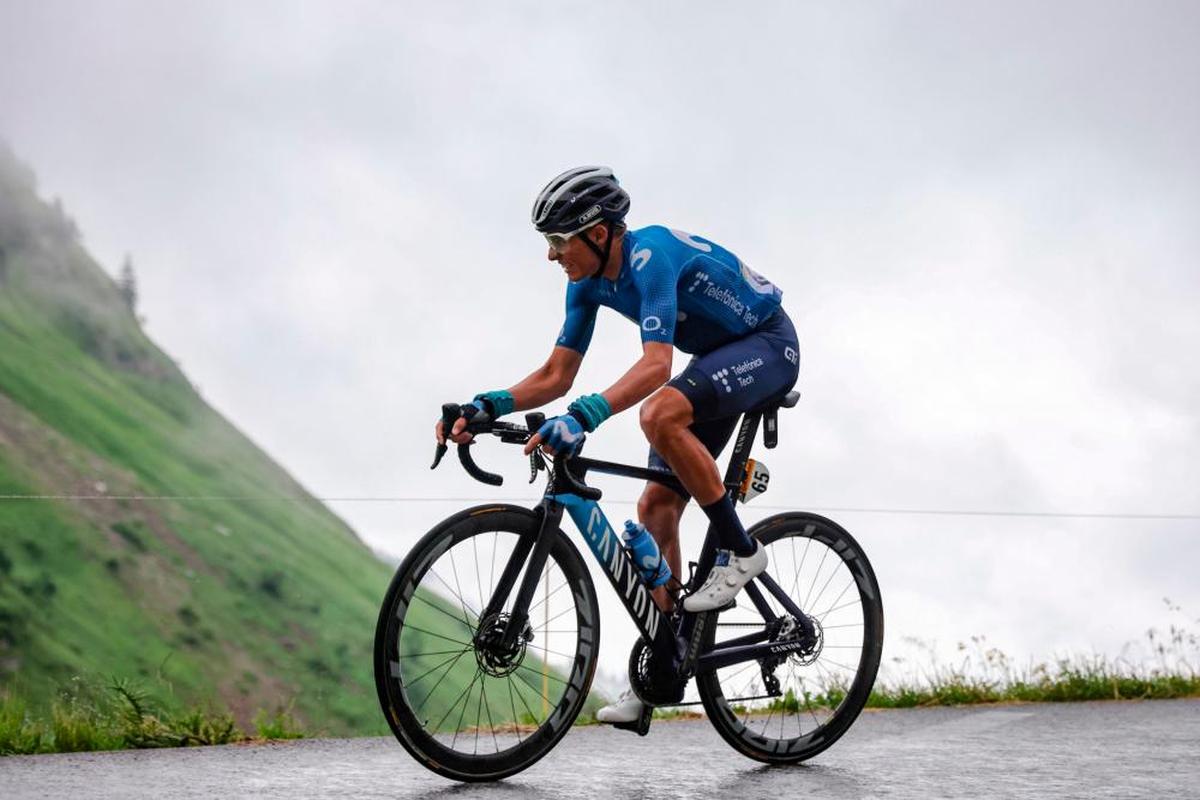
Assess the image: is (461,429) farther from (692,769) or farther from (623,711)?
(692,769)

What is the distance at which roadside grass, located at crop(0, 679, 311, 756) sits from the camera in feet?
20.4

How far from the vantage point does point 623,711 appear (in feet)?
18.3

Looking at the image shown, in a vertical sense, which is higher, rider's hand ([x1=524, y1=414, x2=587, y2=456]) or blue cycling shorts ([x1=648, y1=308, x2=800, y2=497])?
blue cycling shorts ([x1=648, y1=308, x2=800, y2=497])

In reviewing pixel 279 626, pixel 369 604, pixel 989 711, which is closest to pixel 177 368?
pixel 369 604

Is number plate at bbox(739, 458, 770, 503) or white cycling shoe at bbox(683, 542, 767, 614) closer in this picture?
white cycling shoe at bbox(683, 542, 767, 614)

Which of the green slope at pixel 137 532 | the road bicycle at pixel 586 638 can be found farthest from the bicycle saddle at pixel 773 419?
the green slope at pixel 137 532

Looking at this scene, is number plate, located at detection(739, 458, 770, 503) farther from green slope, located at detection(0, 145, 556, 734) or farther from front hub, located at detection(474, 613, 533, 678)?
green slope, located at detection(0, 145, 556, 734)

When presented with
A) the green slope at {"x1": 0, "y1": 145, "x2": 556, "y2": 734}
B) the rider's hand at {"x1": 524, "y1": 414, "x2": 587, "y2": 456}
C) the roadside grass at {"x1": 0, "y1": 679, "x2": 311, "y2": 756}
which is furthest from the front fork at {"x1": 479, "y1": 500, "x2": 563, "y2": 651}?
the green slope at {"x1": 0, "y1": 145, "x2": 556, "y2": 734}

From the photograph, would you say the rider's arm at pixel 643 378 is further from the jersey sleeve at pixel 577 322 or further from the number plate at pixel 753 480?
the number plate at pixel 753 480

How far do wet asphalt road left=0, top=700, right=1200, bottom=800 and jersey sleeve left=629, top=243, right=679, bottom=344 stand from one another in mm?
1657

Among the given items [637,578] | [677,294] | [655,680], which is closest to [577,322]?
[677,294]

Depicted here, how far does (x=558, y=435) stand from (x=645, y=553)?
74cm

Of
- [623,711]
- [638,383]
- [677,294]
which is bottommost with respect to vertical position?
[623,711]

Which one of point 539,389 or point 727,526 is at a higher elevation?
point 539,389
